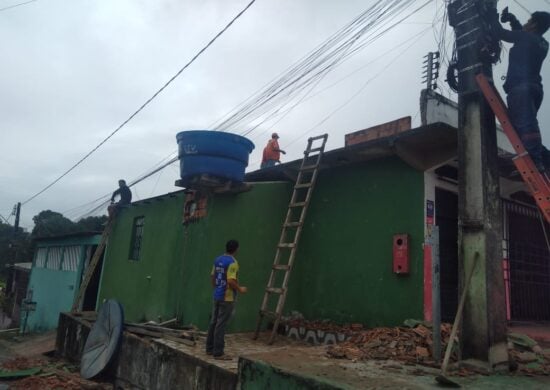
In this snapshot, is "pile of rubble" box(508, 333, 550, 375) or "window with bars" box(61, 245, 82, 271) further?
"window with bars" box(61, 245, 82, 271)

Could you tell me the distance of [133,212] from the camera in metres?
10.8

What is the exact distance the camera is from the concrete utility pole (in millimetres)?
3713

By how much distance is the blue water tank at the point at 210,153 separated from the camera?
663cm

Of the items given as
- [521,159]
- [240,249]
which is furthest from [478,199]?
[240,249]

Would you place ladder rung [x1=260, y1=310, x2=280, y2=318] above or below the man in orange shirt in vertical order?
below

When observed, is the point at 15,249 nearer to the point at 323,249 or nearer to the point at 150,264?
the point at 150,264

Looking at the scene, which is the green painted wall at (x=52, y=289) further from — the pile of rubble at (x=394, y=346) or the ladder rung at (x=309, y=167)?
the pile of rubble at (x=394, y=346)

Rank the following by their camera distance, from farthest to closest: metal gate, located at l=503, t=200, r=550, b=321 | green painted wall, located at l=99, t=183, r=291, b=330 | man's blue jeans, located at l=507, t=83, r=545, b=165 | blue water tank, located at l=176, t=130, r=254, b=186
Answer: metal gate, located at l=503, t=200, r=550, b=321 → green painted wall, located at l=99, t=183, r=291, b=330 → blue water tank, located at l=176, t=130, r=254, b=186 → man's blue jeans, located at l=507, t=83, r=545, b=165

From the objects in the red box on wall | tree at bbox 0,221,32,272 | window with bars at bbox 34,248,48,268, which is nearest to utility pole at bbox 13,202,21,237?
tree at bbox 0,221,32,272

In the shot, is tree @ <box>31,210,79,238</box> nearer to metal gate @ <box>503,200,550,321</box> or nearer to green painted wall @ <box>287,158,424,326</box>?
green painted wall @ <box>287,158,424,326</box>

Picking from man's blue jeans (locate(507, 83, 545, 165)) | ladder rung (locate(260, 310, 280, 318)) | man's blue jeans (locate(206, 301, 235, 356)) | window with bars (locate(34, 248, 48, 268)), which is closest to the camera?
man's blue jeans (locate(507, 83, 545, 165))

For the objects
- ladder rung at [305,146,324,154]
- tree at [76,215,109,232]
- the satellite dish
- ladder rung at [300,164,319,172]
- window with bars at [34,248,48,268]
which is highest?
tree at [76,215,109,232]

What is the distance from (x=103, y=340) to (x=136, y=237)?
3.73 m

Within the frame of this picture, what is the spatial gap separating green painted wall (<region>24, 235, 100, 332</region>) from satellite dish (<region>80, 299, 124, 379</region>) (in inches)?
256
